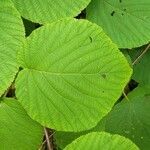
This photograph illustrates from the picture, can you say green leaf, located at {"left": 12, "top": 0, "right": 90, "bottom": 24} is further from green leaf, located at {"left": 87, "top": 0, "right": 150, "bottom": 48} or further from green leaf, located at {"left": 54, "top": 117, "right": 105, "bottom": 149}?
green leaf, located at {"left": 54, "top": 117, "right": 105, "bottom": 149}

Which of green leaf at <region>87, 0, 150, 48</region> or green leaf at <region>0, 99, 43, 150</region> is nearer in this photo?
green leaf at <region>0, 99, 43, 150</region>

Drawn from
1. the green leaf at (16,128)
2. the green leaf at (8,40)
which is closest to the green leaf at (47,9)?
the green leaf at (8,40)

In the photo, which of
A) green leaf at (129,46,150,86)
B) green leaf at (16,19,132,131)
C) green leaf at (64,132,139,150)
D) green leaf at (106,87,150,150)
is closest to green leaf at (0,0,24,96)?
green leaf at (16,19,132,131)

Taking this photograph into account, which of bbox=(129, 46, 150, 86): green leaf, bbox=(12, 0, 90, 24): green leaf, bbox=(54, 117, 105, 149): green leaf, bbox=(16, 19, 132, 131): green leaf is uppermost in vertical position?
bbox=(12, 0, 90, 24): green leaf

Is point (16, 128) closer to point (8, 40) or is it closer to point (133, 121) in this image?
point (8, 40)

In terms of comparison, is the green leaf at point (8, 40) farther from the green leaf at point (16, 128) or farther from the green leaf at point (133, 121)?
the green leaf at point (133, 121)

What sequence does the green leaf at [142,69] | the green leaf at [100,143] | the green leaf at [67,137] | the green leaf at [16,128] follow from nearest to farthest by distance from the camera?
the green leaf at [100,143] < the green leaf at [16,128] < the green leaf at [67,137] < the green leaf at [142,69]

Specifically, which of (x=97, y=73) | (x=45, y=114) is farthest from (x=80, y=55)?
(x=45, y=114)
